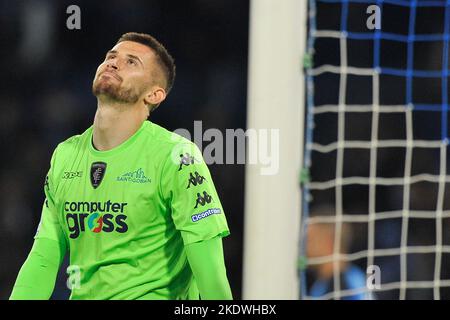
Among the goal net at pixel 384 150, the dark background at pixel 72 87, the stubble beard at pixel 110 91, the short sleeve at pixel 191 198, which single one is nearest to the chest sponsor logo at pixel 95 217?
the short sleeve at pixel 191 198

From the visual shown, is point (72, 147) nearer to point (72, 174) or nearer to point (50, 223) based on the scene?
point (72, 174)

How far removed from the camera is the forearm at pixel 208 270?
250 cm

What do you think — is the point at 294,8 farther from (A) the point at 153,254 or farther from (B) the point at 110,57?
(A) the point at 153,254

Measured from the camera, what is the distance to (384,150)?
14.4 feet

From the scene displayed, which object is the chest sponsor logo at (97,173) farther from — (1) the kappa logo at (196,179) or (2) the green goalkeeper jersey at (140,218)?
(1) the kappa logo at (196,179)

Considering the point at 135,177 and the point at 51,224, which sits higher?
the point at 135,177

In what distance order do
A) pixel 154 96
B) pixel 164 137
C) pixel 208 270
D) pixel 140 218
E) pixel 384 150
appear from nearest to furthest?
pixel 208 270, pixel 140 218, pixel 164 137, pixel 154 96, pixel 384 150

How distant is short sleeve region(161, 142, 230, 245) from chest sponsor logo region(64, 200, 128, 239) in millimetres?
157

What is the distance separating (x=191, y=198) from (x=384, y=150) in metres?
2.06

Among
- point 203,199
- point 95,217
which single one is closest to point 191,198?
point 203,199

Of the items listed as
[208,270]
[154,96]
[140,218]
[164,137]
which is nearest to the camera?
[208,270]

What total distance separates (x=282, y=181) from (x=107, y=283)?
62 centimetres

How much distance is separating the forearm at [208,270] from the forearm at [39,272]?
493 mm

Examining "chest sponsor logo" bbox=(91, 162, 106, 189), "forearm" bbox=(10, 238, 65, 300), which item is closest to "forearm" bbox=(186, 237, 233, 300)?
"chest sponsor logo" bbox=(91, 162, 106, 189)
